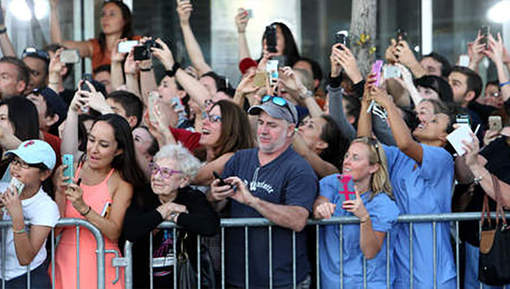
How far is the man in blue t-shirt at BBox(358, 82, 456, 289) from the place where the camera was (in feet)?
20.6

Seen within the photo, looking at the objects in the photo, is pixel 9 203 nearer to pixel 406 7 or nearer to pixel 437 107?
pixel 437 107

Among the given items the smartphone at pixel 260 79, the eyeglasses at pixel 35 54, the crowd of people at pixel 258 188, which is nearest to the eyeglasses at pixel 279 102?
the crowd of people at pixel 258 188

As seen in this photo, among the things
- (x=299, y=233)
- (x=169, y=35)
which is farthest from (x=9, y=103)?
(x=169, y=35)

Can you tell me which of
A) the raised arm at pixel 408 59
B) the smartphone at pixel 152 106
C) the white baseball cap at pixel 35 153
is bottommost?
the white baseball cap at pixel 35 153

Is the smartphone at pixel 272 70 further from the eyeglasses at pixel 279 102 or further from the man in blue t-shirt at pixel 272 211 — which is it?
the man in blue t-shirt at pixel 272 211

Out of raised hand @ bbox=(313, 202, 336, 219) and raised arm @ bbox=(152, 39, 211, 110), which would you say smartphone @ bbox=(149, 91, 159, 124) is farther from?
raised hand @ bbox=(313, 202, 336, 219)

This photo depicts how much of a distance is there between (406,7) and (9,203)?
8.66 metres

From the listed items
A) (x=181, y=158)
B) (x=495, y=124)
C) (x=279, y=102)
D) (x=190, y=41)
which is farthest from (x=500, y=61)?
(x=181, y=158)

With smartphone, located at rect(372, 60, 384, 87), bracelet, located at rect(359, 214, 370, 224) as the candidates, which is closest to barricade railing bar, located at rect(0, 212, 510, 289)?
bracelet, located at rect(359, 214, 370, 224)

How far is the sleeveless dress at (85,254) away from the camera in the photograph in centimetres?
595

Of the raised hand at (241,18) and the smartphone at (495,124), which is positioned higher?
the raised hand at (241,18)

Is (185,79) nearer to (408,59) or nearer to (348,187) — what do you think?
(408,59)

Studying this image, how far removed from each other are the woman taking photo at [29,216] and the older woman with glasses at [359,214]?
186 cm

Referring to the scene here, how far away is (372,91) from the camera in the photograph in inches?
255
